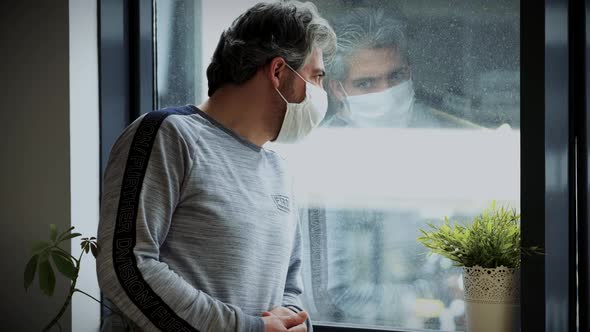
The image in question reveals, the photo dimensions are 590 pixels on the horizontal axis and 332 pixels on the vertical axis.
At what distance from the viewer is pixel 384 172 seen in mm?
2061

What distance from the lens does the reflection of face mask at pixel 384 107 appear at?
2041mm

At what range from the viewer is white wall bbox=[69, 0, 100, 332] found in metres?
1.96

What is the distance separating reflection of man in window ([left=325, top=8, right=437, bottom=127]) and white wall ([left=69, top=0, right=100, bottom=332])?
0.64 m

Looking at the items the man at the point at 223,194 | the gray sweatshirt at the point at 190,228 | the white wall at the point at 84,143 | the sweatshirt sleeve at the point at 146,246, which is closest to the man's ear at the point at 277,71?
the man at the point at 223,194

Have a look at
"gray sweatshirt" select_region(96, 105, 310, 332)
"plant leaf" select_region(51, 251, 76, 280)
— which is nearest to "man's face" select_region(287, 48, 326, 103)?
"gray sweatshirt" select_region(96, 105, 310, 332)

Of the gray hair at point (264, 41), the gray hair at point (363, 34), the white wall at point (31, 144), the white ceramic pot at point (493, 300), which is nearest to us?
the gray hair at point (264, 41)

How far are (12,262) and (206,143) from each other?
2.69ft

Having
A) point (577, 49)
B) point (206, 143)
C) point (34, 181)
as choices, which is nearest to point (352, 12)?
point (577, 49)

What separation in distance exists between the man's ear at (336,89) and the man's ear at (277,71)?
0.57 m

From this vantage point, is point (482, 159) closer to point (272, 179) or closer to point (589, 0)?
point (589, 0)

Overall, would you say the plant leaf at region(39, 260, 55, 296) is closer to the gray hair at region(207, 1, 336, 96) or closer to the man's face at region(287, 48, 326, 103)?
the gray hair at region(207, 1, 336, 96)

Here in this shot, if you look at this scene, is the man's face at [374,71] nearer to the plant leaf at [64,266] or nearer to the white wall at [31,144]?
the white wall at [31,144]

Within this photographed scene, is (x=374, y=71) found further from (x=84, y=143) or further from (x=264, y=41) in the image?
(x=84, y=143)

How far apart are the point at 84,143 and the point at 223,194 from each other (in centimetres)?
72
